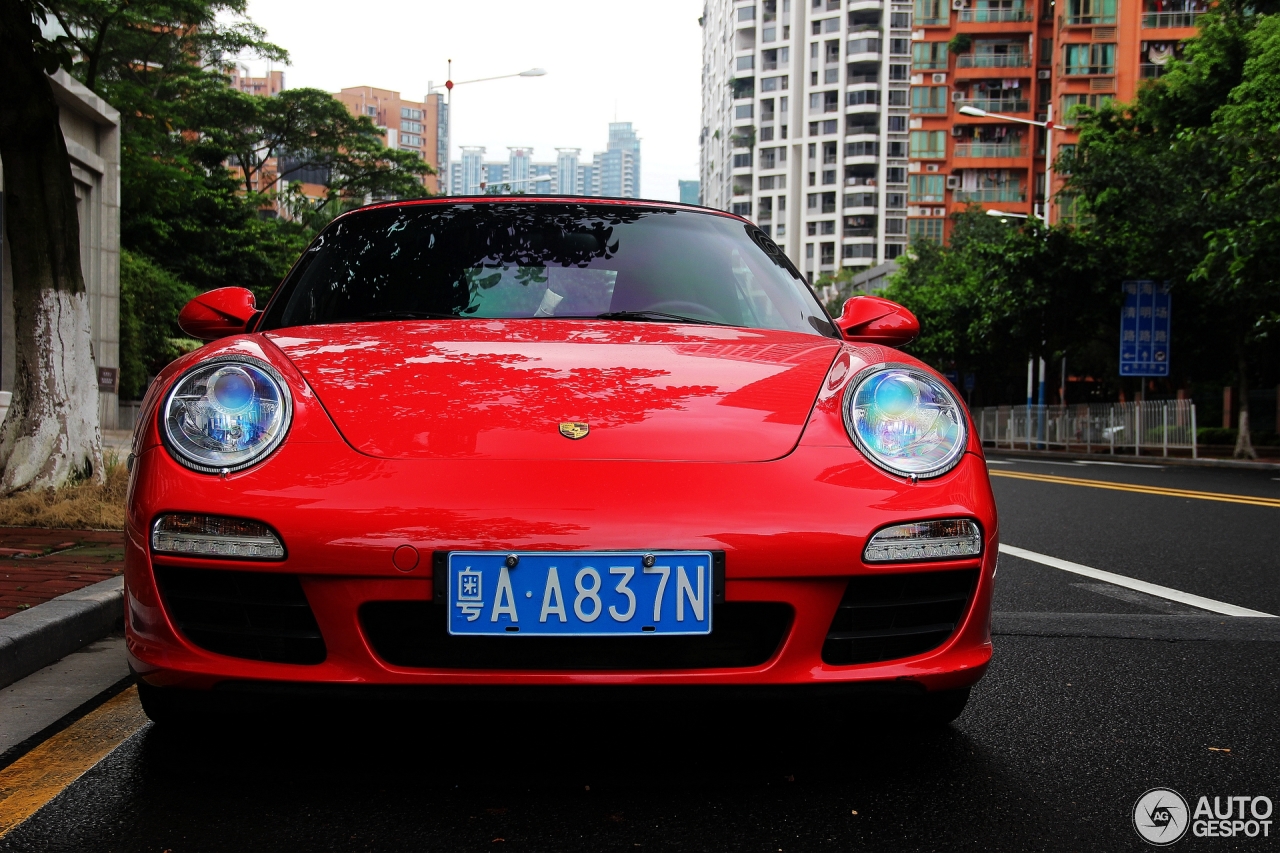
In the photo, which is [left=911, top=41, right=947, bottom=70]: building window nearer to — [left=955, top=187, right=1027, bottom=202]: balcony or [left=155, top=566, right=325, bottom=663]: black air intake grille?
[left=955, top=187, right=1027, bottom=202]: balcony

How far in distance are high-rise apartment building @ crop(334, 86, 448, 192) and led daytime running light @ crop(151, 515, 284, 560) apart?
452 ft

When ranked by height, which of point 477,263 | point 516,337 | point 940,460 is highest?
point 477,263

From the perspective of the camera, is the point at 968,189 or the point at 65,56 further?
the point at 968,189

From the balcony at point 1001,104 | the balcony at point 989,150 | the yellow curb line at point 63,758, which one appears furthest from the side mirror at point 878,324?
the balcony at point 989,150

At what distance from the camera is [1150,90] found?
2894cm

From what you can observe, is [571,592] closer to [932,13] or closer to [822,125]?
[932,13]

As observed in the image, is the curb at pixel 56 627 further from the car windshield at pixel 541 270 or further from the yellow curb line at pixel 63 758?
the car windshield at pixel 541 270

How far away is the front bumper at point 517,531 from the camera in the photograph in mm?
2166

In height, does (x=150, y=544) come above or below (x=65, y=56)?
below

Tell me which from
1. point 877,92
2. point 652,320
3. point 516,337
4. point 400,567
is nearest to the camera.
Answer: point 400,567

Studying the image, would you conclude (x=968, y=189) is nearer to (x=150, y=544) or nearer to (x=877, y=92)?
(x=877, y=92)

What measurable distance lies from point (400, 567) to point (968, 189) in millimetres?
76425

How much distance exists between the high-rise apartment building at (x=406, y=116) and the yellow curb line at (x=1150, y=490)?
127154mm

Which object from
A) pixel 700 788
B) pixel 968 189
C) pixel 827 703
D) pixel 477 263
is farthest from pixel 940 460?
pixel 968 189
